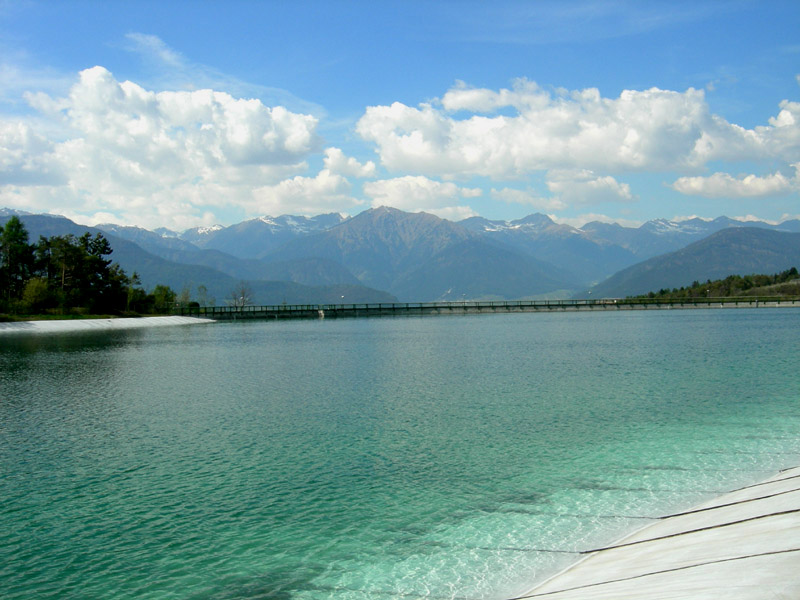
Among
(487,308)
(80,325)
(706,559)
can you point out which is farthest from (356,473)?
(487,308)

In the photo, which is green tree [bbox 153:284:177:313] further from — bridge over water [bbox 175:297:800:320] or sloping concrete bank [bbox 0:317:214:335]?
sloping concrete bank [bbox 0:317:214:335]

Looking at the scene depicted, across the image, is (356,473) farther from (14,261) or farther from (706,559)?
(14,261)

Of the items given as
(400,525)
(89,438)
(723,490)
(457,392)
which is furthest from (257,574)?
(457,392)

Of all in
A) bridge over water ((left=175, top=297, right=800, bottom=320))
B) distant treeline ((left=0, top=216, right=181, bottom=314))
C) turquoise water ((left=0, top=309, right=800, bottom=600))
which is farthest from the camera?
bridge over water ((left=175, top=297, right=800, bottom=320))

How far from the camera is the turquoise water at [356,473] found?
38.0 feet

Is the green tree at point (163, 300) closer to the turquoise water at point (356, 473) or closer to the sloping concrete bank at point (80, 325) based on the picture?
the sloping concrete bank at point (80, 325)

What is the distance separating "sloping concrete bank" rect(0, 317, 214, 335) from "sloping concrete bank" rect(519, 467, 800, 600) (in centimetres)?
10190

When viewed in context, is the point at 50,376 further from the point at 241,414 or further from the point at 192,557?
the point at 192,557

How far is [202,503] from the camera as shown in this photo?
15125 mm

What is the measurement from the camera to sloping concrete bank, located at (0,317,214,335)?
97.1 meters

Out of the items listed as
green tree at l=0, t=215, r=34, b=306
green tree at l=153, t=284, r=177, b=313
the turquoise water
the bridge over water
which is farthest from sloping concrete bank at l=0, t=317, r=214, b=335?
Result: the turquoise water

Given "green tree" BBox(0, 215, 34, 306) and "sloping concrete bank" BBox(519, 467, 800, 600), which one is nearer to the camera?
"sloping concrete bank" BBox(519, 467, 800, 600)

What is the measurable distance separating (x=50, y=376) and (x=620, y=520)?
37785mm

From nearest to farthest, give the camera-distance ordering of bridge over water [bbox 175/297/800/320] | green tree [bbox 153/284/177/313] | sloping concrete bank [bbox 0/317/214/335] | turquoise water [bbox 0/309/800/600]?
turquoise water [bbox 0/309/800/600], sloping concrete bank [bbox 0/317/214/335], green tree [bbox 153/284/177/313], bridge over water [bbox 175/297/800/320]
